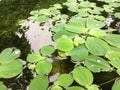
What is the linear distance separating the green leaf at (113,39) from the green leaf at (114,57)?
0.09 m

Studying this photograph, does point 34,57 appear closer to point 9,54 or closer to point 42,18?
point 9,54

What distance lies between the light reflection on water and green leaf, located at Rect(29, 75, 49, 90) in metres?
0.23

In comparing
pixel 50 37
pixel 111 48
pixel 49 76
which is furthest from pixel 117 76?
pixel 50 37

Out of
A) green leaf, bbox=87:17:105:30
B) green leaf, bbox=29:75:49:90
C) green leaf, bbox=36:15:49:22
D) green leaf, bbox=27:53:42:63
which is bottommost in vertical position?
green leaf, bbox=29:75:49:90

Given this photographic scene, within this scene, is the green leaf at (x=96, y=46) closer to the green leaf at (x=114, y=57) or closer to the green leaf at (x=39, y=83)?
the green leaf at (x=114, y=57)

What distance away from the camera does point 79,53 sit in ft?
3.82

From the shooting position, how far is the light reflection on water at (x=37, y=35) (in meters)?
1.28

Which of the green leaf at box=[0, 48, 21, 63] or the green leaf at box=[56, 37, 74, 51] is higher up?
the green leaf at box=[56, 37, 74, 51]

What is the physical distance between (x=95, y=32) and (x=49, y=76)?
1.32 feet

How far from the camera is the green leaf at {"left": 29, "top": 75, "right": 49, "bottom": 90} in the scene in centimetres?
98

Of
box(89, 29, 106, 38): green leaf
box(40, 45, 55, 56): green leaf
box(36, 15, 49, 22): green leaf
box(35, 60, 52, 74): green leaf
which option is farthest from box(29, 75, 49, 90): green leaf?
box(36, 15, 49, 22): green leaf

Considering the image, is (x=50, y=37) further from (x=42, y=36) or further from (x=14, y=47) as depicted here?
(x=14, y=47)

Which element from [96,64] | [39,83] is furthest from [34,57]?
[96,64]

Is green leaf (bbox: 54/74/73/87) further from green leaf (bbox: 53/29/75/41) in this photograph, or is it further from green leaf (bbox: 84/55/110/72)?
green leaf (bbox: 53/29/75/41)
